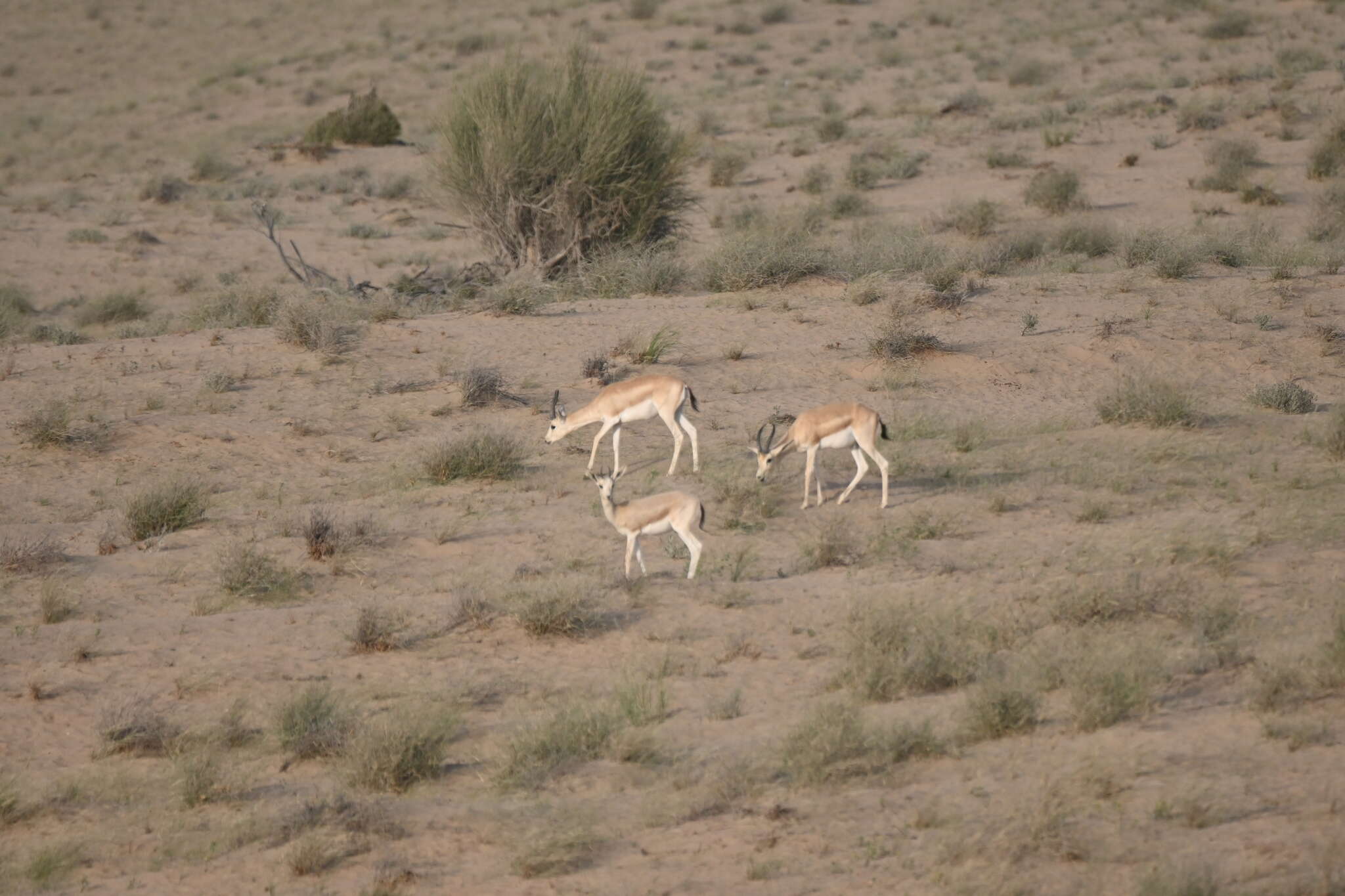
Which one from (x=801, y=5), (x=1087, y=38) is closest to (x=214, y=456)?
(x=1087, y=38)

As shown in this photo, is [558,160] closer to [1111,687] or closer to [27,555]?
[27,555]

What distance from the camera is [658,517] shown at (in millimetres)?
9133

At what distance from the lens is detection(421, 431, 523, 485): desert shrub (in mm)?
11805

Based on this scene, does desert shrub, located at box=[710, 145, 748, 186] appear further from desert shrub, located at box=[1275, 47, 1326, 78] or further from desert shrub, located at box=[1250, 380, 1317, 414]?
desert shrub, located at box=[1250, 380, 1317, 414]

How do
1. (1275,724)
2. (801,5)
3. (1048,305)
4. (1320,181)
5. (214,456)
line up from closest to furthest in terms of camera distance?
(1275,724), (214,456), (1048,305), (1320,181), (801,5)

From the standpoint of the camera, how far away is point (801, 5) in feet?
146

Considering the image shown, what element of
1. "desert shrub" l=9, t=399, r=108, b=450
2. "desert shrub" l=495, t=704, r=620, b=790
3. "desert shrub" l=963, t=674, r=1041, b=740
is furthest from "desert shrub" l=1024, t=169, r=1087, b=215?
"desert shrub" l=495, t=704, r=620, b=790

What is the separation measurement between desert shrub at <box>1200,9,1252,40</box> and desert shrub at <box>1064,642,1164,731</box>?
32.1 metres

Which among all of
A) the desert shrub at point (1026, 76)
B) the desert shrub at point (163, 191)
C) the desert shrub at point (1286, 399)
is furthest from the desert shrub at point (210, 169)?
the desert shrub at point (1286, 399)

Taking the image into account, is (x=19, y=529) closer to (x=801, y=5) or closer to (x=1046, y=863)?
(x=1046, y=863)

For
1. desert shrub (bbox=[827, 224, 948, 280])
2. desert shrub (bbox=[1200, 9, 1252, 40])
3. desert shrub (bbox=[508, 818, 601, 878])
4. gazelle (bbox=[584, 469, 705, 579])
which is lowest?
desert shrub (bbox=[827, 224, 948, 280])

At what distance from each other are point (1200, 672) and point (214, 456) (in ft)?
29.1

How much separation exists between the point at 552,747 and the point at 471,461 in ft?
16.4

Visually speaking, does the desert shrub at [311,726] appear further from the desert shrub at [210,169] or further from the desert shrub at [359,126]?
the desert shrub at [359,126]
